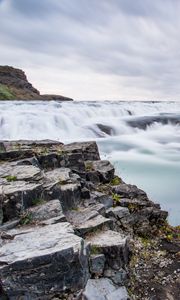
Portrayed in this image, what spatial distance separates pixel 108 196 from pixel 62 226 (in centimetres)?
287

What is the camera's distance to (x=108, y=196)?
891cm

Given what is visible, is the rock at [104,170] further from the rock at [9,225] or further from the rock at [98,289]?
the rock at [98,289]

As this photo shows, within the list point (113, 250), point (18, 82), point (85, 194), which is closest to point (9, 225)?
point (113, 250)

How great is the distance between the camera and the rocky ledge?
16.9ft

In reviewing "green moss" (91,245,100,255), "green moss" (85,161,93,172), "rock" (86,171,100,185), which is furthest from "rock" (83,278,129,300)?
A: "green moss" (85,161,93,172)

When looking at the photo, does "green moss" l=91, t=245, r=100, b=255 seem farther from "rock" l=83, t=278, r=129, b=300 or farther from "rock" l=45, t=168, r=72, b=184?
"rock" l=45, t=168, r=72, b=184

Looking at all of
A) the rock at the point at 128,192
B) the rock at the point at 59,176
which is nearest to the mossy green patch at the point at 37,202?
the rock at the point at 59,176

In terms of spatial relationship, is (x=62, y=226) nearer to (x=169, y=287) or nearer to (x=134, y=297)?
(x=134, y=297)

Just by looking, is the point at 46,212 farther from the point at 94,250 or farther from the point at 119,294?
the point at 119,294

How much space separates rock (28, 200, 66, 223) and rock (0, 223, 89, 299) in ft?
2.93

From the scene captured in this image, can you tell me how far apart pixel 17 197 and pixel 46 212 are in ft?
Result: 1.79

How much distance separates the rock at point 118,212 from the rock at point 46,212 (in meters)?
1.67

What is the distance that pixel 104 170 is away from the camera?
420 inches

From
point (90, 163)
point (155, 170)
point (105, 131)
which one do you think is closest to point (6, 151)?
point (90, 163)
